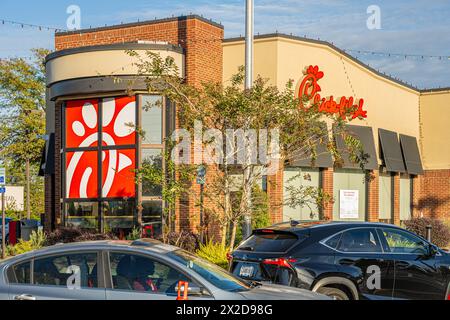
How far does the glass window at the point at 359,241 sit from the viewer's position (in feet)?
32.5

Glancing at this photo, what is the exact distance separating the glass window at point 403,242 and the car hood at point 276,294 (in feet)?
9.72

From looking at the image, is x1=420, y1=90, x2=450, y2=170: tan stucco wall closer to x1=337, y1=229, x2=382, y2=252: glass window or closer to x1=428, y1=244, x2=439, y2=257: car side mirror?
Result: x1=428, y1=244, x2=439, y2=257: car side mirror

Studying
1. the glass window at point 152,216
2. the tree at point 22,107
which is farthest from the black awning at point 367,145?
the tree at point 22,107

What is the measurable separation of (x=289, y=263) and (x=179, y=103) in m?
6.21

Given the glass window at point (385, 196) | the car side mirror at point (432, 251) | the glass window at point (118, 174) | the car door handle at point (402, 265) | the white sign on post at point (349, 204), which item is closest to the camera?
the car door handle at point (402, 265)

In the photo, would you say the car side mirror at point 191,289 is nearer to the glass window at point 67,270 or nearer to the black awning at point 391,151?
the glass window at point 67,270

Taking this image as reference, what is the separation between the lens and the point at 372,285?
32.3 feet

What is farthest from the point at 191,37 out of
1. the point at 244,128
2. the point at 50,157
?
the point at 50,157

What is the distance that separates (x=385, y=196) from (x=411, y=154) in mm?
2777

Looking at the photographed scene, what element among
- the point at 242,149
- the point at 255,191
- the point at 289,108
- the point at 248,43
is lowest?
the point at 255,191

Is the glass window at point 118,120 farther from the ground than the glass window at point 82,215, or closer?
farther from the ground

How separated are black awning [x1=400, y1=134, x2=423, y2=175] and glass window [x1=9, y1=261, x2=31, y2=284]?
22.3m

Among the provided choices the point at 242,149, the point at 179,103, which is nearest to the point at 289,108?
the point at 242,149
